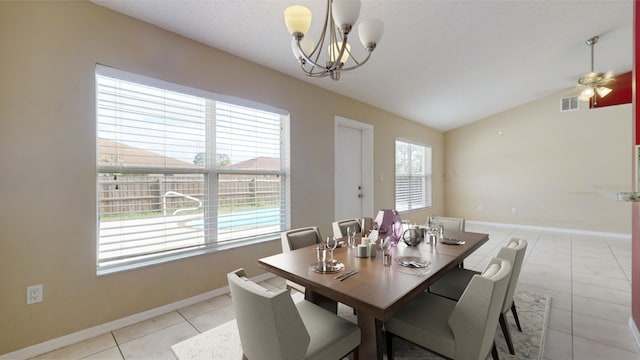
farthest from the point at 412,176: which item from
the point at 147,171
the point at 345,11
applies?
the point at 147,171

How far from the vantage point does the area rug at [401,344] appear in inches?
70.7

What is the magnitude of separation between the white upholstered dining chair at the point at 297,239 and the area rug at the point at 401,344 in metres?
0.60

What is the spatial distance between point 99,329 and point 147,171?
1.29m

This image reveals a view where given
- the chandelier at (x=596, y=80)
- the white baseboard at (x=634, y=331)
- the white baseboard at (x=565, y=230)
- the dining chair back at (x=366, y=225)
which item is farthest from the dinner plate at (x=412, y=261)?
the white baseboard at (x=565, y=230)

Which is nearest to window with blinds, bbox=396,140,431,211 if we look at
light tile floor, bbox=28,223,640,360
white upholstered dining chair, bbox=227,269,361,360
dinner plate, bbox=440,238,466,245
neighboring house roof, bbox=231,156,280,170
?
light tile floor, bbox=28,223,640,360

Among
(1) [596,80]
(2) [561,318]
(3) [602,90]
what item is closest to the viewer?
(2) [561,318]

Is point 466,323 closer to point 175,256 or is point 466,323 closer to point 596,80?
point 175,256

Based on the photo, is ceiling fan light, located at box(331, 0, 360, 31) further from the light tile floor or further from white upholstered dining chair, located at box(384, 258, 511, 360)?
the light tile floor

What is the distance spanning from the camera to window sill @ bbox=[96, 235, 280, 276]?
214 centimetres

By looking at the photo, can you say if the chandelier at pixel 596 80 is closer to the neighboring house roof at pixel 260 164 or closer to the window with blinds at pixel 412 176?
the window with blinds at pixel 412 176

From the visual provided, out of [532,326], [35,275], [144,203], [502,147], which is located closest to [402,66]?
[532,326]

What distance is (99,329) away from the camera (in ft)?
6.75

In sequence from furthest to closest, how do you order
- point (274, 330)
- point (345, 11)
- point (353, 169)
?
point (353, 169) → point (345, 11) → point (274, 330)

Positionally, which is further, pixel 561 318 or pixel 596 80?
pixel 596 80
